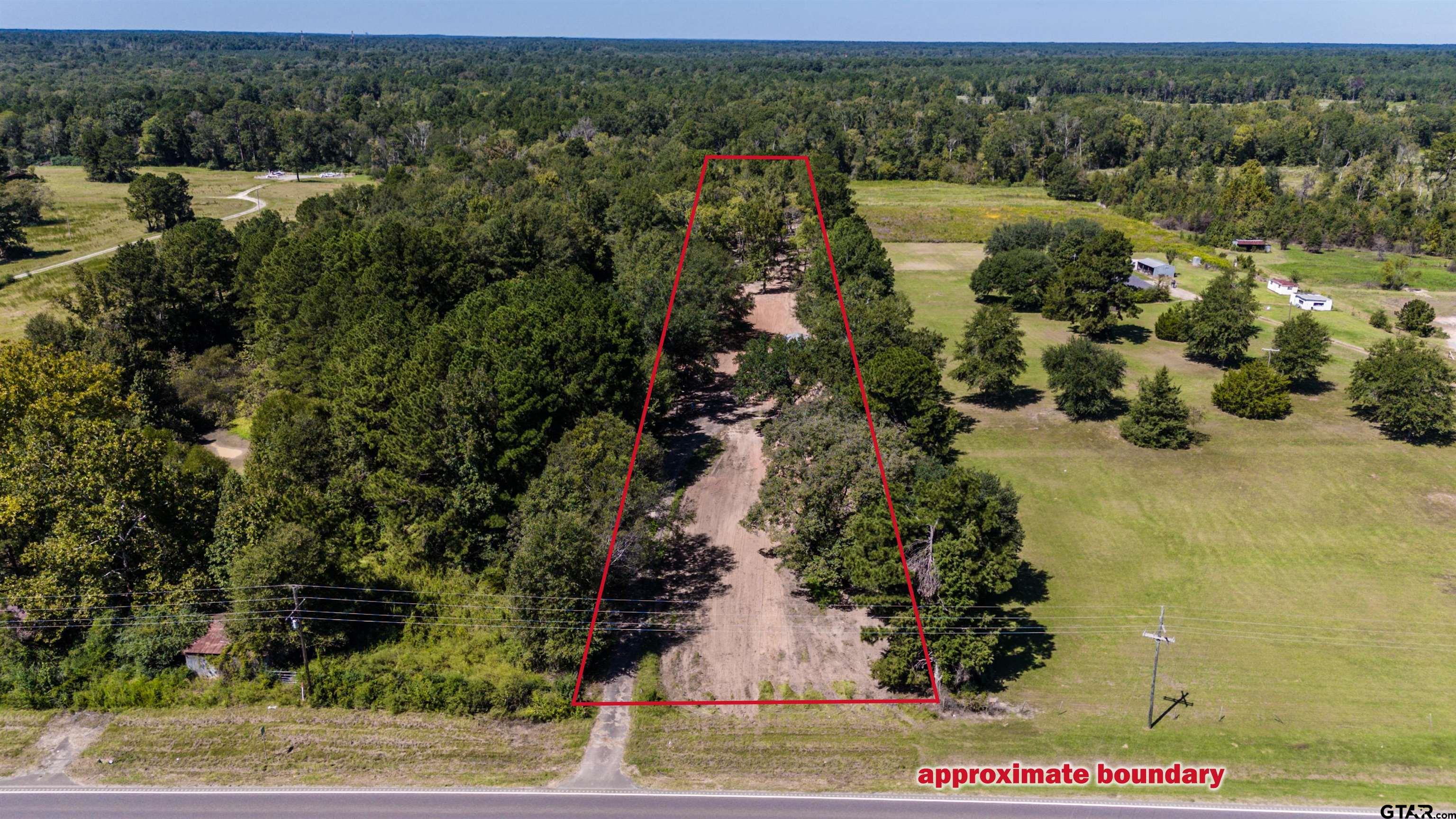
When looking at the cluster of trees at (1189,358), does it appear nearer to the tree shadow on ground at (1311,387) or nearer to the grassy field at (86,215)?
the tree shadow on ground at (1311,387)

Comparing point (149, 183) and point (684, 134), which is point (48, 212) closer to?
point (149, 183)

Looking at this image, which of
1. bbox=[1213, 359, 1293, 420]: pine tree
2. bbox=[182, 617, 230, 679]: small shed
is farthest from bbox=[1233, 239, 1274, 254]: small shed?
bbox=[182, 617, 230, 679]: small shed

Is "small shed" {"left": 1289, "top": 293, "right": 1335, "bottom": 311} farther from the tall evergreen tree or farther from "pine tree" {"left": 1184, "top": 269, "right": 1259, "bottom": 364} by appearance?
the tall evergreen tree

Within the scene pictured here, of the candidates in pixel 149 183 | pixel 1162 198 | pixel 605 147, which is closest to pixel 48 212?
pixel 149 183

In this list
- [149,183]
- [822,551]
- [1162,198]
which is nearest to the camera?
[822,551]

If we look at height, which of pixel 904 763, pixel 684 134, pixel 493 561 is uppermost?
pixel 684 134

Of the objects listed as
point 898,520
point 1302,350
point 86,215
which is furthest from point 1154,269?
point 86,215

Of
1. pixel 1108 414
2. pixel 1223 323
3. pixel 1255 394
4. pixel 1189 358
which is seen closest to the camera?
pixel 1255 394

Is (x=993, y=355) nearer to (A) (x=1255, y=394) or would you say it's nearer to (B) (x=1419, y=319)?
(A) (x=1255, y=394)
